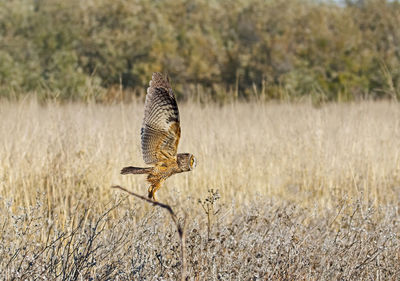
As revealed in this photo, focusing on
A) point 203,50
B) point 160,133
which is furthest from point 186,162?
point 203,50

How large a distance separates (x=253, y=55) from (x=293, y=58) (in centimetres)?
165

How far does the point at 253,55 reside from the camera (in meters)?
20.4

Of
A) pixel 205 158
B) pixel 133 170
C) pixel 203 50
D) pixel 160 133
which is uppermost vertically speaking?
pixel 203 50

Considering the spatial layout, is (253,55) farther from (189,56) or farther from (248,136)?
(248,136)

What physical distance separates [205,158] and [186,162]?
10.9 ft

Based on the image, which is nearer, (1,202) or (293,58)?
(1,202)

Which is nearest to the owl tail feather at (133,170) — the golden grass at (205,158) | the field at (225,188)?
the field at (225,188)

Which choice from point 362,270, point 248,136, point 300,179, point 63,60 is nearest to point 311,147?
point 300,179

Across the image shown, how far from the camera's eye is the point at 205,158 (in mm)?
5195

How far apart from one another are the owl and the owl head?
24 millimetres

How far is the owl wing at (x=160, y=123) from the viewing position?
194 centimetres

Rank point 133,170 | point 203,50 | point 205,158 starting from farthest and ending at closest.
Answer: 1. point 203,50
2. point 205,158
3. point 133,170

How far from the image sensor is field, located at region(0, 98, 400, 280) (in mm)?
2928

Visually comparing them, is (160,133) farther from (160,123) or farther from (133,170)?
(133,170)
